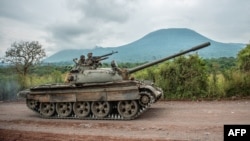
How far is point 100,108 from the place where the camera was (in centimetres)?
1312

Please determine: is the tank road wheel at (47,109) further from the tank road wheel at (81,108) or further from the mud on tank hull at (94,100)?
the tank road wheel at (81,108)

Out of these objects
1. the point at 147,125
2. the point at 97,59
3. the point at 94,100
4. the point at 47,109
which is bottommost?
the point at 147,125

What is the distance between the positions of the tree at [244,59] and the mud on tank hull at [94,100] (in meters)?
5.62

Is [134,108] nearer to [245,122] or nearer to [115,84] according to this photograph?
[115,84]

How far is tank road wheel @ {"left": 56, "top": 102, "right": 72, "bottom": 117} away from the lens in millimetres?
13799

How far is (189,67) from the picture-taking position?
17.2 metres

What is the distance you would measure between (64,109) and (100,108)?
1.65 m

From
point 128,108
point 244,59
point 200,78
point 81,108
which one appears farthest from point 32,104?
point 244,59

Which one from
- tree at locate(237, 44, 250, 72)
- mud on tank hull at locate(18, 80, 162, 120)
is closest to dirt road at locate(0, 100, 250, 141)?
mud on tank hull at locate(18, 80, 162, 120)

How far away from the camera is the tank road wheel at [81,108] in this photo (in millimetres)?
13367

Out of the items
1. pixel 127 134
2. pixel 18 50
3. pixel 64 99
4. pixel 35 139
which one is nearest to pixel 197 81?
pixel 64 99

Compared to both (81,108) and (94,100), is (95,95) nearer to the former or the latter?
(94,100)

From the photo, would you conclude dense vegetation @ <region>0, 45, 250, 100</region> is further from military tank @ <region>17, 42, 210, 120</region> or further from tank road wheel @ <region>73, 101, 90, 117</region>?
tank road wheel @ <region>73, 101, 90, 117</region>

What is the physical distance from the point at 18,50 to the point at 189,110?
13.8 metres
